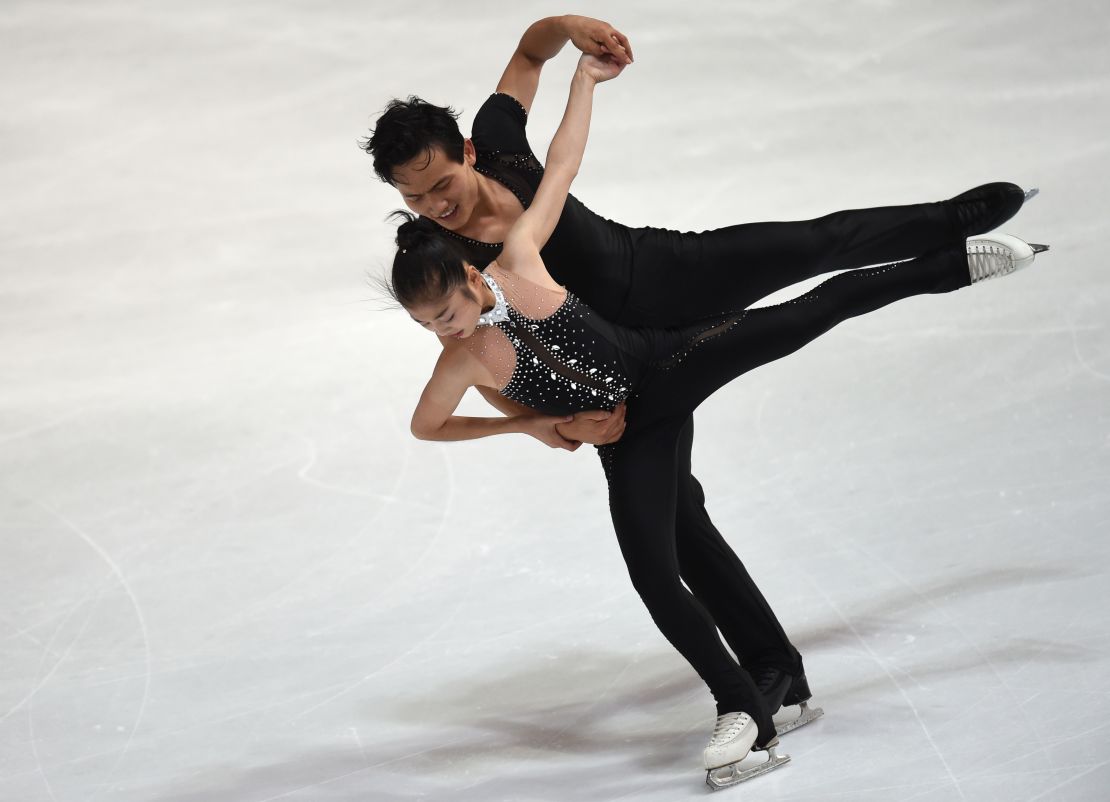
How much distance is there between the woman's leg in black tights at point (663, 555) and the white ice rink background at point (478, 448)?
0.20m

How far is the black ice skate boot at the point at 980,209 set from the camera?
3.06 metres

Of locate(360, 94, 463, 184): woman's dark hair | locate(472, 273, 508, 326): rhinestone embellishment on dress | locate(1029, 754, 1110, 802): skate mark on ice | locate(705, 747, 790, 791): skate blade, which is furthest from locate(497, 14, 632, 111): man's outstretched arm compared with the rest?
locate(1029, 754, 1110, 802): skate mark on ice

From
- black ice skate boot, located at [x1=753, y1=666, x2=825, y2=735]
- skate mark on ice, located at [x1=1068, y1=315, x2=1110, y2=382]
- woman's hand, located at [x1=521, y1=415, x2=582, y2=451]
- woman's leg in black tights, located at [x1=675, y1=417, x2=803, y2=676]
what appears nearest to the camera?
woman's hand, located at [x1=521, y1=415, x2=582, y2=451]

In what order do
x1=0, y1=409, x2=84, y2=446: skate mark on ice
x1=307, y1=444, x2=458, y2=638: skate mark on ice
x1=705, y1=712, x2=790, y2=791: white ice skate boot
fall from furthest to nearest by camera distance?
x1=0, y1=409, x2=84, y2=446: skate mark on ice, x1=307, y1=444, x2=458, y2=638: skate mark on ice, x1=705, y1=712, x2=790, y2=791: white ice skate boot

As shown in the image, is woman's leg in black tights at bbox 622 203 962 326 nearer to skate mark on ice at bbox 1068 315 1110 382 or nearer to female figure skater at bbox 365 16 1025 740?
female figure skater at bbox 365 16 1025 740

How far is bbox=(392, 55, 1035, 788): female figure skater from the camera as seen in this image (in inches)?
106

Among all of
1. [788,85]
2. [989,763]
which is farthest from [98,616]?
[788,85]

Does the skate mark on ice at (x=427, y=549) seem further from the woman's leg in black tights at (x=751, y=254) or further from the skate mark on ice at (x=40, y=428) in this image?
the skate mark on ice at (x=40, y=428)

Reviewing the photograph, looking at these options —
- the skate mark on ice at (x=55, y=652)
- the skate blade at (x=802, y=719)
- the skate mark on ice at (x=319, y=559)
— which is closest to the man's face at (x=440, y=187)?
the skate blade at (x=802, y=719)

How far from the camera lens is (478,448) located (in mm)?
4914

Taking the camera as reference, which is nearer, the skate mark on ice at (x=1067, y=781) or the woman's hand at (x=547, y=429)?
the skate mark on ice at (x=1067, y=781)

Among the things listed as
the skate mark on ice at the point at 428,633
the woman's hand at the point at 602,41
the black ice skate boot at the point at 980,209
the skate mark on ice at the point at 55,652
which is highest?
the woman's hand at the point at 602,41

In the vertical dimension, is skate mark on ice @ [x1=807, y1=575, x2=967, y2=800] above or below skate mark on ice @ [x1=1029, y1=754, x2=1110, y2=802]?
below

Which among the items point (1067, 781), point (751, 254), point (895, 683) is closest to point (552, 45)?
point (751, 254)
